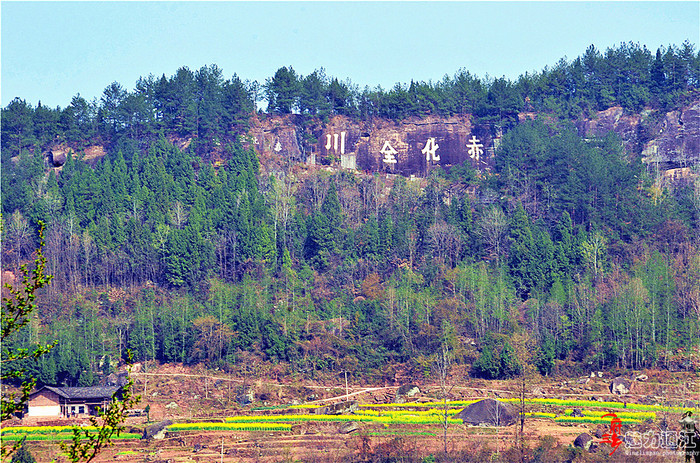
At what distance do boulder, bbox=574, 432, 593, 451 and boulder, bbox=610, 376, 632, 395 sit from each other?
353 inches

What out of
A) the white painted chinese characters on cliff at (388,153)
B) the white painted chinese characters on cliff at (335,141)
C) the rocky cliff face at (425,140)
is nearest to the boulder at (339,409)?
the rocky cliff face at (425,140)

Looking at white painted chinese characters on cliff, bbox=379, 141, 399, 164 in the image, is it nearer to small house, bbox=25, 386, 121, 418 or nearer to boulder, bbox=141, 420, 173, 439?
small house, bbox=25, 386, 121, 418

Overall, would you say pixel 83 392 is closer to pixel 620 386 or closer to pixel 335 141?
pixel 620 386

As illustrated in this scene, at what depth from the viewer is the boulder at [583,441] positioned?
3291cm

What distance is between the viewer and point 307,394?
42.8m

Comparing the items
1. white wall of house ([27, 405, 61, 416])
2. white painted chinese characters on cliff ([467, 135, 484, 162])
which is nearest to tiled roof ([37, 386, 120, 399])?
white wall of house ([27, 405, 61, 416])

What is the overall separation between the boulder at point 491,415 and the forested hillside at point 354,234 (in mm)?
6088

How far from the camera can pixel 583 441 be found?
33.2 m

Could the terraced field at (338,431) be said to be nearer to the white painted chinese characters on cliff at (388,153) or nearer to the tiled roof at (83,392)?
the tiled roof at (83,392)

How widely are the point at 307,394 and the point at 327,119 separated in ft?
87.6

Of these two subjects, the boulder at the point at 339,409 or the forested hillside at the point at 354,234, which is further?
the forested hillside at the point at 354,234

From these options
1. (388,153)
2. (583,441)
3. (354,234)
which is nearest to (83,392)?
(354,234)

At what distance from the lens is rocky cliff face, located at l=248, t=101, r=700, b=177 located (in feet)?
203

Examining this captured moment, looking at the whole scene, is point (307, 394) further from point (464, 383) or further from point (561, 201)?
point (561, 201)
